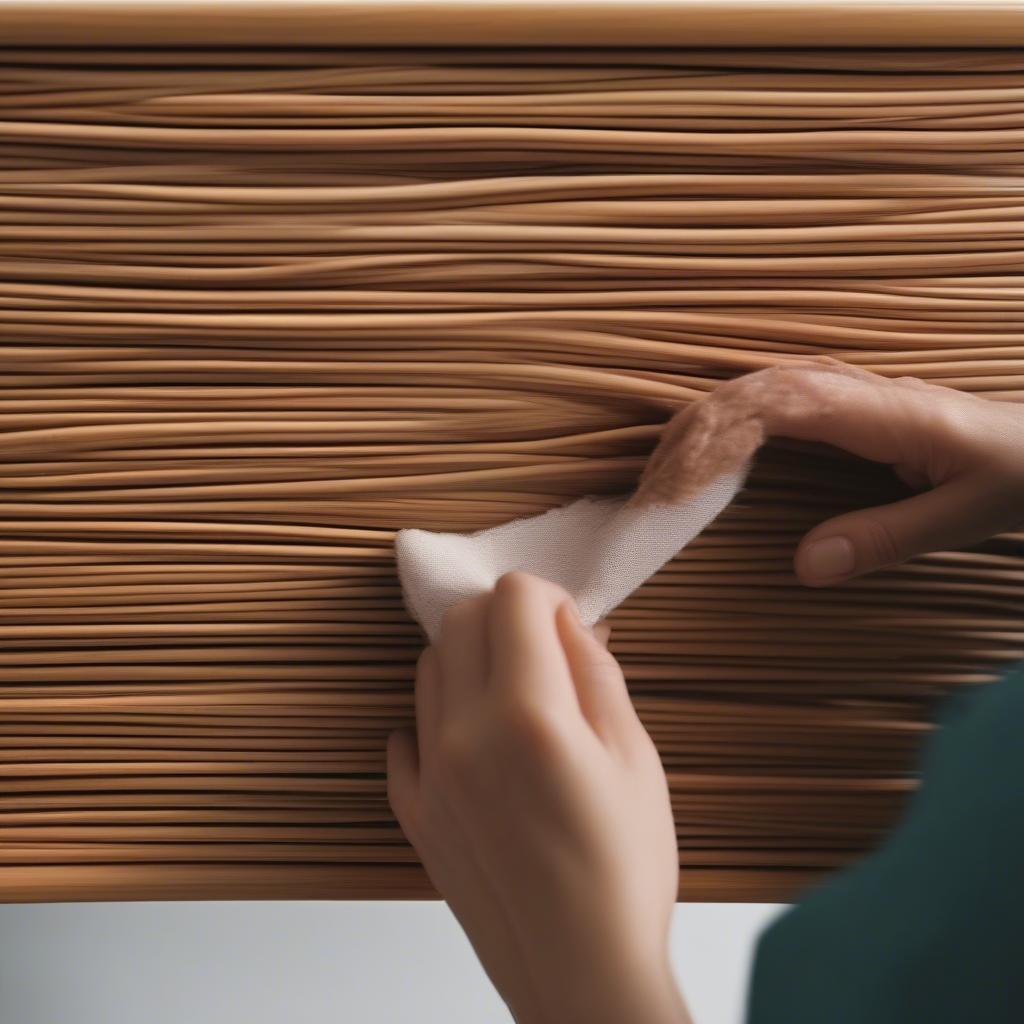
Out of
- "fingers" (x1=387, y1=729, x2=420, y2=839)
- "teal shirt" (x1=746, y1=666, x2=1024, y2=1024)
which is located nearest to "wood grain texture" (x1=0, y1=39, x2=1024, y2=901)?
"fingers" (x1=387, y1=729, x2=420, y2=839)

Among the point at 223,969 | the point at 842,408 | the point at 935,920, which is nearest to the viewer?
the point at 935,920

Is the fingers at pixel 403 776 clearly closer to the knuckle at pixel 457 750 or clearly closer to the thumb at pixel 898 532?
the knuckle at pixel 457 750

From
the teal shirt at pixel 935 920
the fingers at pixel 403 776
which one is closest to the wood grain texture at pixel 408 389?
the fingers at pixel 403 776

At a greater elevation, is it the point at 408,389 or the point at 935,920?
the point at 408,389

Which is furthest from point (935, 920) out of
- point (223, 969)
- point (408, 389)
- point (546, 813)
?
point (223, 969)

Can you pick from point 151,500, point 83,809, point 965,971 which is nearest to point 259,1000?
point 83,809

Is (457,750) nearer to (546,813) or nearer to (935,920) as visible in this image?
(546,813)

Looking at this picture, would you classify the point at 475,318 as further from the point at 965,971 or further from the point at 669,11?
the point at 965,971

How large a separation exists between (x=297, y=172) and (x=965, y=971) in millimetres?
336

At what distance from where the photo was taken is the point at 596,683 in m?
0.36

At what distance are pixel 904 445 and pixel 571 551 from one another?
130mm

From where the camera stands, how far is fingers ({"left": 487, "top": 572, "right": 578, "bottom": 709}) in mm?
347

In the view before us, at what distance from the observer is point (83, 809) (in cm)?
43

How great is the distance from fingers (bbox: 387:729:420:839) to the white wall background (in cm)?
29
